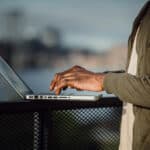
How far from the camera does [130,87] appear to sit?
127 cm

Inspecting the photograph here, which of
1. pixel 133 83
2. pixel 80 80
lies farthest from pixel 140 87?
pixel 80 80

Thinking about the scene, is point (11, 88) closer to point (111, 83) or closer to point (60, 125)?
point (60, 125)

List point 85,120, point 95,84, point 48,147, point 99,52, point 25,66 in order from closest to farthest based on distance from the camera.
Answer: point 95,84, point 48,147, point 85,120, point 25,66, point 99,52

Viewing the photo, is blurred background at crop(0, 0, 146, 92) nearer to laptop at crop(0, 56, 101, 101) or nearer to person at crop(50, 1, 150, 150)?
laptop at crop(0, 56, 101, 101)

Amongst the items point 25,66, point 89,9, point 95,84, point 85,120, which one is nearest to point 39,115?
point 85,120

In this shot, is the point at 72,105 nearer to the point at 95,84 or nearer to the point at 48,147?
the point at 48,147

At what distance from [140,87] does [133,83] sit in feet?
0.08

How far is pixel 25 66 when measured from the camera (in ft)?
6.86

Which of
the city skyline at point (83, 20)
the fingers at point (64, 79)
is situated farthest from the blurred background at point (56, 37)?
the fingers at point (64, 79)

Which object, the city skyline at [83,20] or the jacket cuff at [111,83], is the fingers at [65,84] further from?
the city skyline at [83,20]

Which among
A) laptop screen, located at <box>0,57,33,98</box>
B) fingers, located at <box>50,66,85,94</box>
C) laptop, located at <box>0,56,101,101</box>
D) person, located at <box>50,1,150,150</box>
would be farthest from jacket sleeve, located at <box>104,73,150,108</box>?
laptop screen, located at <box>0,57,33,98</box>

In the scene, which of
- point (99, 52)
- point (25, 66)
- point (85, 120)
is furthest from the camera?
point (99, 52)

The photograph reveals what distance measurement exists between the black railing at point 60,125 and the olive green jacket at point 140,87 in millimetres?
493

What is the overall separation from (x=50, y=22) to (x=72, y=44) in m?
0.17
